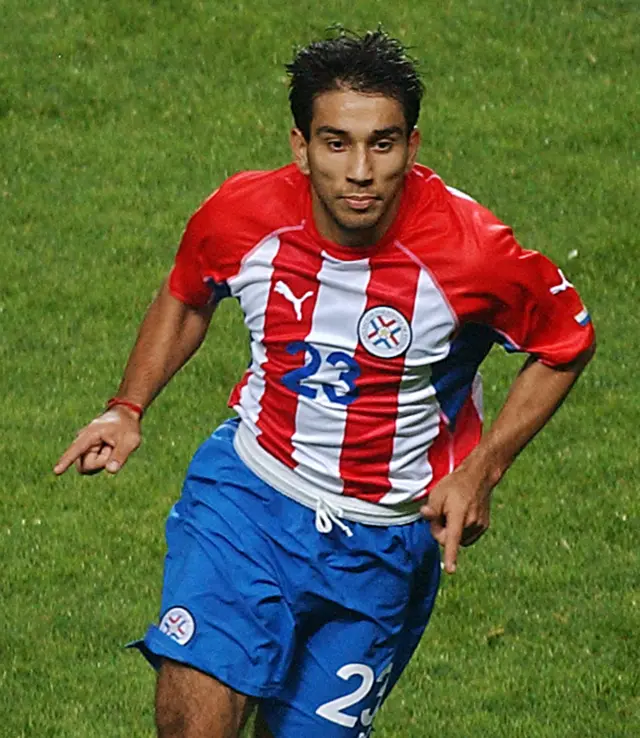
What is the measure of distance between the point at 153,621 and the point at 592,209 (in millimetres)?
6385

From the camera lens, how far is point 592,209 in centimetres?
1423

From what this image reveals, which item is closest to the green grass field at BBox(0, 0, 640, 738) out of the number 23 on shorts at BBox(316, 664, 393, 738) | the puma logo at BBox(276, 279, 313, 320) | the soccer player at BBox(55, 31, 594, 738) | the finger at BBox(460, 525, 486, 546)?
the number 23 on shorts at BBox(316, 664, 393, 738)

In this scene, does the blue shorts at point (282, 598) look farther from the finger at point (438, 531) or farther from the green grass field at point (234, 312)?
the green grass field at point (234, 312)

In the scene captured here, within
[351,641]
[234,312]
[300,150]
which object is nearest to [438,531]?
[351,641]

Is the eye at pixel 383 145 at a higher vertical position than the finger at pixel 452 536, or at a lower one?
higher

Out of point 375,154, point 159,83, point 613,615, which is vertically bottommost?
point 159,83

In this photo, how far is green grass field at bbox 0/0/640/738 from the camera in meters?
8.19

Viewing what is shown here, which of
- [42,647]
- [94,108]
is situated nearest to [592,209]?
[94,108]

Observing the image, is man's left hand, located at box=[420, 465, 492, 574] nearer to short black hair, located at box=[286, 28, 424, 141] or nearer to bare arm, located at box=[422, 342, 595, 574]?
bare arm, located at box=[422, 342, 595, 574]

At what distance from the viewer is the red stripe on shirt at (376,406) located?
19.7 ft

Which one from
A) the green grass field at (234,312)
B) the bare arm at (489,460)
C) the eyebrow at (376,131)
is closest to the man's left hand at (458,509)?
the bare arm at (489,460)

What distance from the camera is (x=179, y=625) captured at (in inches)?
233

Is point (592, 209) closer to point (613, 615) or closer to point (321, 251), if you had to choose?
point (613, 615)

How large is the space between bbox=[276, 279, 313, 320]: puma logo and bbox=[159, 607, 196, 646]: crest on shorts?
86 cm
